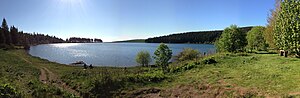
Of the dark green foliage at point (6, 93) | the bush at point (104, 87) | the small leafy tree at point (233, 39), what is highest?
the small leafy tree at point (233, 39)

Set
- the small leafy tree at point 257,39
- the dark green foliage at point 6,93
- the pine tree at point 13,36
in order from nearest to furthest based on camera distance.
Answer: the dark green foliage at point 6,93, the small leafy tree at point 257,39, the pine tree at point 13,36

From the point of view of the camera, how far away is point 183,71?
29.5 m

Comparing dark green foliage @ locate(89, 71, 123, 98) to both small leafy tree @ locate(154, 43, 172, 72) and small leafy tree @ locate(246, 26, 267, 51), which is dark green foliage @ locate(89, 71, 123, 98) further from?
small leafy tree @ locate(246, 26, 267, 51)

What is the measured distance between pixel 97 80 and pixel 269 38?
39.9 m

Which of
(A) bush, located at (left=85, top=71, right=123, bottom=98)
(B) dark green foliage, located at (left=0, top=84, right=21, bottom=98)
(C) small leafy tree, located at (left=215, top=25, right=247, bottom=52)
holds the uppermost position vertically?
(C) small leafy tree, located at (left=215, top=25, right=247, bottom=52)

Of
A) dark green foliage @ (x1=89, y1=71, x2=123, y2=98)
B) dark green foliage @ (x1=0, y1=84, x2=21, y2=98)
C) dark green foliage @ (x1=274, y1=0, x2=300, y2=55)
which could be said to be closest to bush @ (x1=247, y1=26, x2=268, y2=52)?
dark green foliage @ (x1=274, y1=0, x2=300, y2=55)

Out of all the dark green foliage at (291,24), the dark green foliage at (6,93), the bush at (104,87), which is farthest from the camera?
the bush at (104,87)

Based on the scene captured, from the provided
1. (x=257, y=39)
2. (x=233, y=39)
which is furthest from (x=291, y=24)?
(x=257, y=39)

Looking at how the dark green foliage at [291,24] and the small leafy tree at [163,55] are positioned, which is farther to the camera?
the small leafy tree at [163,55]

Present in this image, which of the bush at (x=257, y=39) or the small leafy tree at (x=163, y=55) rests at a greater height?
the bush at (x=257, y=39)

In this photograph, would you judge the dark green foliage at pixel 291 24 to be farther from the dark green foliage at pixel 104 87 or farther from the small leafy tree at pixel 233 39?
the small leafy tree at pixel 233 39

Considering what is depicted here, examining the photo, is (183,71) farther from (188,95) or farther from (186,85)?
(188,95)

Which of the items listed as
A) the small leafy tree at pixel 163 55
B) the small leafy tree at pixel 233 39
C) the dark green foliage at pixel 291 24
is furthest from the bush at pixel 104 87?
the small leafy tree at pixel 233 39

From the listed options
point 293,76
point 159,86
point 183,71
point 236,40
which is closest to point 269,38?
point 236,40
